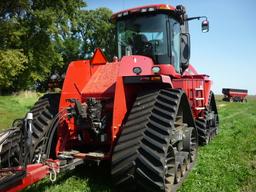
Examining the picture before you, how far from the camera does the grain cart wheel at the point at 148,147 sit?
16.5ft

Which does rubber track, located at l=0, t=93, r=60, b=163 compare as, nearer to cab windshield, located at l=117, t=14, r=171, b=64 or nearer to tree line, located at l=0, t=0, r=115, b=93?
cab windshield, located at l=117, t=14, r=171, b=64

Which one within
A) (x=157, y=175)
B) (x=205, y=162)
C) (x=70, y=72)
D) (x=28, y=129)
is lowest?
(x=205, y=162)

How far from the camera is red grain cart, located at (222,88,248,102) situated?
44.7 m

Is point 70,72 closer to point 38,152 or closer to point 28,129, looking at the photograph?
point 38,152

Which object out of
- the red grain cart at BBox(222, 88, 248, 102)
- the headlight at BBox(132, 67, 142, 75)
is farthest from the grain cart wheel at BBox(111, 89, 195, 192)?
the red grain cart at BBox(222, 88, 248, 102)

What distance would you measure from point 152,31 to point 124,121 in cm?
249

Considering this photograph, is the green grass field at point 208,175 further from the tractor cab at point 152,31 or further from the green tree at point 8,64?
the green tree at point 8,64

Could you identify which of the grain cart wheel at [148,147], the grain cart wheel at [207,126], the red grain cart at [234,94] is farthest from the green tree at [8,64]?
the red grain cart at [234,94]

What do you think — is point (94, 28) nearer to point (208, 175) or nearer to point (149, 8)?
point (149, 8)

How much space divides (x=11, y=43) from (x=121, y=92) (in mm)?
19059

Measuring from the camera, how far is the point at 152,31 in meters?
7.63

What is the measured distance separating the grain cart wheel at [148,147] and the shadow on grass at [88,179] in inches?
21.7

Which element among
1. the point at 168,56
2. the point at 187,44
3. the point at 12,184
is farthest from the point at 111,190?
the point at 187,44

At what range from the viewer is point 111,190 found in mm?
5582
